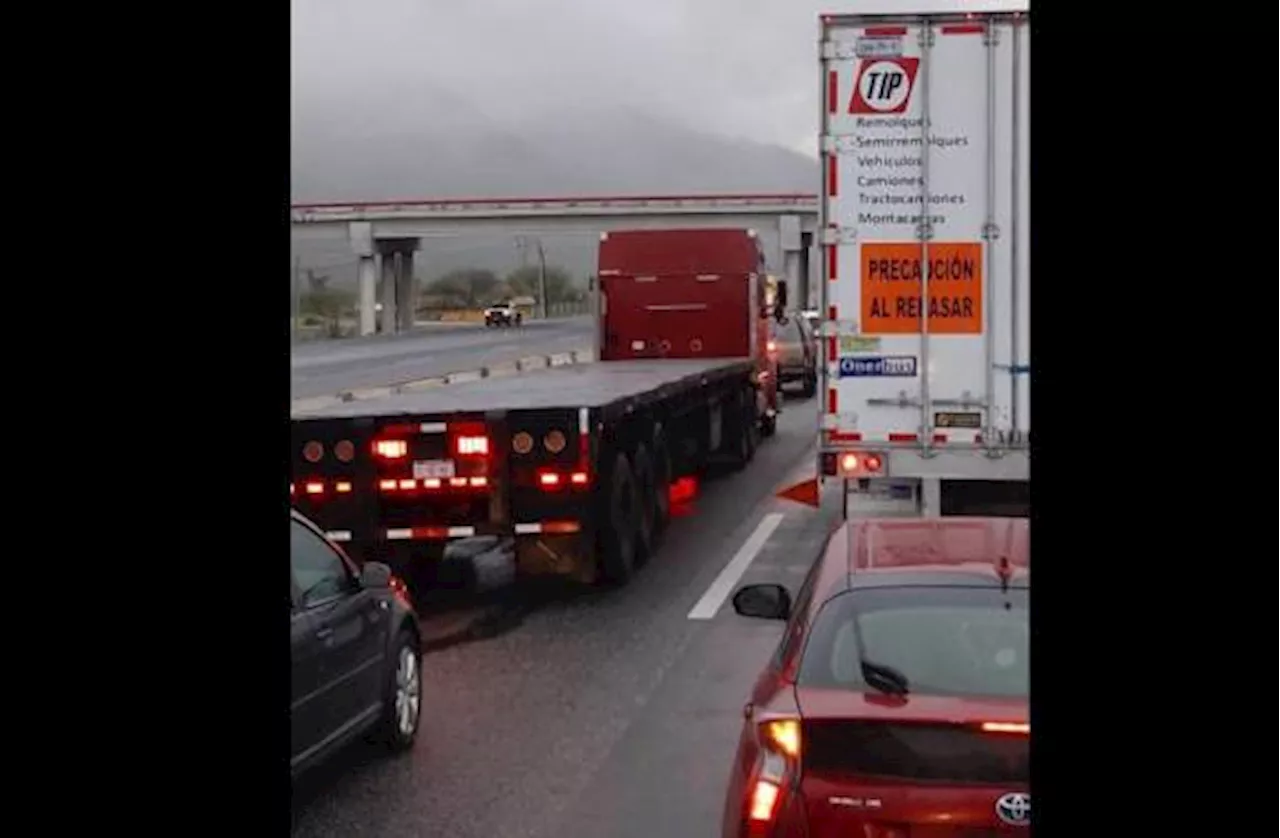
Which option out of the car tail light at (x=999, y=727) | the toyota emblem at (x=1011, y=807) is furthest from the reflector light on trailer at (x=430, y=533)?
the toyota emblem at (x=1011, y=807)

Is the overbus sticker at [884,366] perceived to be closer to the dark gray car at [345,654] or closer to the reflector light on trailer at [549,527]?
the reflector light on trailer at [549,527]

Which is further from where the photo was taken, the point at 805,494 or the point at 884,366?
the point at 805,494

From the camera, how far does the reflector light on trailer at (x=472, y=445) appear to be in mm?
11773

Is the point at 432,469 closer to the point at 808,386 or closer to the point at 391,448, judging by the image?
the point at 391,448

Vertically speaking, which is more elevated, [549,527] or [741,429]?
[741,429]

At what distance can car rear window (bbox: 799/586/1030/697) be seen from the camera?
475cm

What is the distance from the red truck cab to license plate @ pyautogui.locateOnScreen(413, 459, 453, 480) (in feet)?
30.5

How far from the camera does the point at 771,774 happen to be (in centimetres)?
466

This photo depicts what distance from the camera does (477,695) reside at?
926cm

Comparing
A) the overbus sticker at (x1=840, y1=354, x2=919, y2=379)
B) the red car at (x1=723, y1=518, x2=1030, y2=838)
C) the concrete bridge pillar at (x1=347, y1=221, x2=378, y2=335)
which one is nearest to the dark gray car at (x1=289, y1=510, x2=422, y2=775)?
the red car at (x1=723, y1=518, x2=1030, y2=838)

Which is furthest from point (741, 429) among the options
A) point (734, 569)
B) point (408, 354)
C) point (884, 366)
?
point (408, 354)

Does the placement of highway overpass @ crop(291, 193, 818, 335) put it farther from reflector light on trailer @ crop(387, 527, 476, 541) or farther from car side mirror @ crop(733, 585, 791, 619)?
car side mirror @ crop(733, 585, 791, 619)

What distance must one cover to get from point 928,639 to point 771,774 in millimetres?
632
